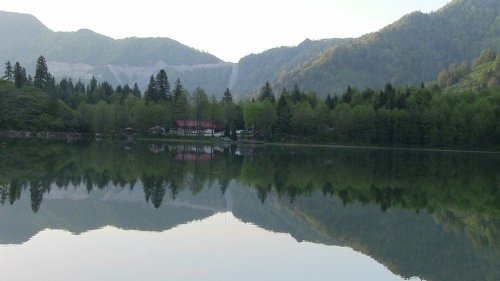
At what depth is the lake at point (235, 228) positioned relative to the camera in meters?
16.3

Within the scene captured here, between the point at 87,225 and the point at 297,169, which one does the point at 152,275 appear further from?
the point at 297,169

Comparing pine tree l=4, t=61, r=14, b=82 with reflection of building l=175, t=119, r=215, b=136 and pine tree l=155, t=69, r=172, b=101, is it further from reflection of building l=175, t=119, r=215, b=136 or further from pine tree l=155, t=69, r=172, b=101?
reflection of building l=175, t=119, r=215, b=136

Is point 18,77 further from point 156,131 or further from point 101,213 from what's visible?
point 101,213

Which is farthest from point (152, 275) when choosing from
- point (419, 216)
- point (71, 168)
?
point (71, 168)

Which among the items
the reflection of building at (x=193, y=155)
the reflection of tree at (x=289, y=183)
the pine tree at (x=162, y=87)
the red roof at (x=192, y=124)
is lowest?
the reflection of building at (x=193, y=155)

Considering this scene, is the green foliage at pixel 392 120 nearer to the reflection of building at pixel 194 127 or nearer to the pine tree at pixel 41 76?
the reflection of building at pixel 194 127

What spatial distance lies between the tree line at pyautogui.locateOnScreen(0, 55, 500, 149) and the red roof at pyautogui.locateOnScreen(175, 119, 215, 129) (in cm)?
251

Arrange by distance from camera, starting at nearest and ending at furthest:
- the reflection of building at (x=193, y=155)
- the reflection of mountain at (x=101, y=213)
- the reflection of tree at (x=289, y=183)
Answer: the reflection of mountain at (x=101, y=213)
the reflection of tree at (x=289, y=183)
the reflection of building at (x=193, y=155)

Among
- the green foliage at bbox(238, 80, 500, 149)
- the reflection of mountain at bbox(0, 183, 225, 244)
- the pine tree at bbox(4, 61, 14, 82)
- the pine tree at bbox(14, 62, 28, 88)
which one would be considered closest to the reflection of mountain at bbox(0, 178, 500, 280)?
the reflection of mountain at bbox(0, 183, 225, 244)

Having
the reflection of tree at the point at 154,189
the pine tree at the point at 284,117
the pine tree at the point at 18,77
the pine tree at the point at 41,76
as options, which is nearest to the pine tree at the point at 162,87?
the pine tree at the point at 41,76

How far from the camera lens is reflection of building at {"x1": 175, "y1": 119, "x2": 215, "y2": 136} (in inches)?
5482

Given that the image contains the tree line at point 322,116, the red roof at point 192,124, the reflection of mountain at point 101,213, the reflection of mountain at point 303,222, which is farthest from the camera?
the red roof at point 192,124

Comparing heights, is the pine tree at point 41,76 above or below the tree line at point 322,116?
above

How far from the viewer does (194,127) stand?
143 metres
